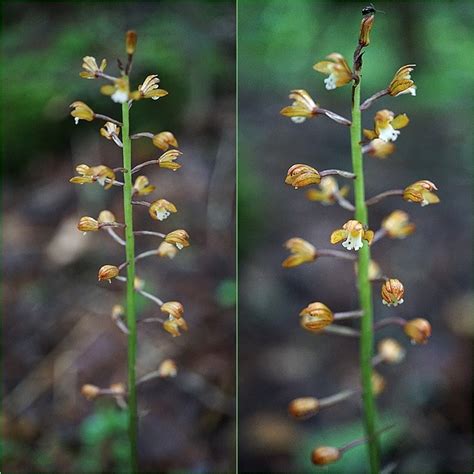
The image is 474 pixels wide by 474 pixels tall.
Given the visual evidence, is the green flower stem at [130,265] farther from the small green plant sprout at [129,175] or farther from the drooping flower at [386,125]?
the drooping flower at [386,125]

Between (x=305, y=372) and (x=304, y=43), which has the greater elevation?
(x=304, y=43)

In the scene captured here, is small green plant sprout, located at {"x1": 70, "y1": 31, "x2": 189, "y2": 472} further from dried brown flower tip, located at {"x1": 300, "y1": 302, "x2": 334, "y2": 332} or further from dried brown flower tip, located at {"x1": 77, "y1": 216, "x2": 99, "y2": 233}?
dried brown flower tip, located at {"x1": 300, "y1": 302, "x2": 334, "y2": 332}

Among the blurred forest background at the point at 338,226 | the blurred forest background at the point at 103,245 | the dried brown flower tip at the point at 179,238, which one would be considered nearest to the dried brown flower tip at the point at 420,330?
the dried brown flower tip at the point at 179,238

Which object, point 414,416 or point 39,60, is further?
point 39,60

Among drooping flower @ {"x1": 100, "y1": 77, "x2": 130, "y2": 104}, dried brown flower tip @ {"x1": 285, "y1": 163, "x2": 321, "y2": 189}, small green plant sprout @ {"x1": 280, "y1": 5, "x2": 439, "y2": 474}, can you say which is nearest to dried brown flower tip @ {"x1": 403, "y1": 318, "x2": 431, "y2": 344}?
small green plant sprout @ {"x1": 280, "y1": 5, "x2": 439, "y2": 474}

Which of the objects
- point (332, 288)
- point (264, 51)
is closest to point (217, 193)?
point (332, 288)

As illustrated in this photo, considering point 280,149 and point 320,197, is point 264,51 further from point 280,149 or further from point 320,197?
point 320,197

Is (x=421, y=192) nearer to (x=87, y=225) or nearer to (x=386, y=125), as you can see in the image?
(x=386, y=125)
